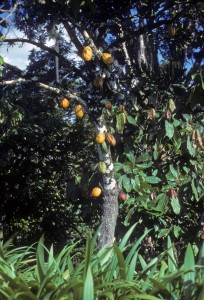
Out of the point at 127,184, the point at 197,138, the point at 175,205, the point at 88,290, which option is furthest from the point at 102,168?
the point at 88,290

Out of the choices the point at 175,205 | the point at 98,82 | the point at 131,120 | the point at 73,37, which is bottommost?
the point at 175,205

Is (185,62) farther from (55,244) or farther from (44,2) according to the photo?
(55,244)

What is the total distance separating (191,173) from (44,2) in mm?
2355

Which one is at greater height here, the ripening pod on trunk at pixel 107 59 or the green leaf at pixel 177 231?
the ripening pod on trunk at pixel 107 59

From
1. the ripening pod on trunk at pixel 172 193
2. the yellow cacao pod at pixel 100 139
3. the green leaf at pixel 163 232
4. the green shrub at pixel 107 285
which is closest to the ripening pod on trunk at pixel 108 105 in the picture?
the yellow cacao pod at pixel 100 139

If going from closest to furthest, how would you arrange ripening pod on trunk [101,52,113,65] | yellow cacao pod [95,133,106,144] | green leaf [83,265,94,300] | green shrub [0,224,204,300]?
green leaf [83,265,94,300] < green shrub [0,224,204,300] < yellow cacao pod [95,133,106,144] < ripening pod on trunk [101,52,113,65]

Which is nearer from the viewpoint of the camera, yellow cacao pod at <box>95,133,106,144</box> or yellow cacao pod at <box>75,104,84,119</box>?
yellow cacao pod at <box>95,133,106,144</box>

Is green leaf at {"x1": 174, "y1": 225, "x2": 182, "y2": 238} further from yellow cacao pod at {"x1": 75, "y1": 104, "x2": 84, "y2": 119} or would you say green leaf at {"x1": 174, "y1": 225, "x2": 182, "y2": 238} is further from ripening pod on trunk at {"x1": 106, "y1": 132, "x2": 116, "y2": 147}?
yellow cacao pod at {"x1": 75, "y1": 104, "x2": 84, "y2": 119}

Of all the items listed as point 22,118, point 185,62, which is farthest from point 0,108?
point 185,62

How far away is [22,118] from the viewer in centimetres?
542

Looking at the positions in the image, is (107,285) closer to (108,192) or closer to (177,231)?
(108,192)

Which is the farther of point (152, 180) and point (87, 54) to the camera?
point (152, 180)

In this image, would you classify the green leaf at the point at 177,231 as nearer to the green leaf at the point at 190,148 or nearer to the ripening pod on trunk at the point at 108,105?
the green leaf at the point at 190,148

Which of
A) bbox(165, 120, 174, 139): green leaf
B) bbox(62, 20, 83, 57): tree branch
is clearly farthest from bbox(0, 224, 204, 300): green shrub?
bbox(62, 20, 83, 57): tree branch
